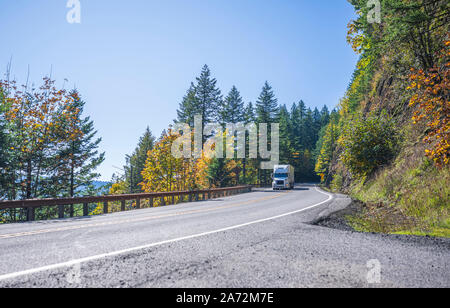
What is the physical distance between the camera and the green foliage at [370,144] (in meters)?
17.2

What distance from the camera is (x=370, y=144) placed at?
17719 mm

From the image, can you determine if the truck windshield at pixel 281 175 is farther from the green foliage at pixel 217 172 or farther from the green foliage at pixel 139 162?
the green foliage at pixel 139 162

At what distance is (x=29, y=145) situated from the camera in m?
19.0

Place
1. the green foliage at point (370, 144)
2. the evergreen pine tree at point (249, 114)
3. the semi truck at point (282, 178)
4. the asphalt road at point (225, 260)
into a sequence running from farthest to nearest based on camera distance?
1. the evergreen pine tree at point (249, 114)
2. the semi truck at point (282, 178)
3. the green foliage at point (370, 144)
4. the asphalt road at point (225, 260)

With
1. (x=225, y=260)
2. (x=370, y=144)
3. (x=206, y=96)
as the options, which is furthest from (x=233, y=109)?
(x=225, y=260)

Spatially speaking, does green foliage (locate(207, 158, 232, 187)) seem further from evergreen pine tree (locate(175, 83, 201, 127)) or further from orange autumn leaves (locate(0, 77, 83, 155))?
orange autumn leaves (locate(0, 77, 83, 155))

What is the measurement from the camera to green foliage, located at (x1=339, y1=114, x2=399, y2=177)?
17.2 meters

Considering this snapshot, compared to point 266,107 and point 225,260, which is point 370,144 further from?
point 266,107

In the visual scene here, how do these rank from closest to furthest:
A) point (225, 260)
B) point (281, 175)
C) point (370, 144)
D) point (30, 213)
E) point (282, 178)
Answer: point (225, 260)
point (30, 213)
point (370, 144)
point (282, 178)
point (281, 175)

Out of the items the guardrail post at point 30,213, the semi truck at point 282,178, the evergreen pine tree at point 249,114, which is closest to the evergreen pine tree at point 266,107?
the evergreen pine tree at point 249,114

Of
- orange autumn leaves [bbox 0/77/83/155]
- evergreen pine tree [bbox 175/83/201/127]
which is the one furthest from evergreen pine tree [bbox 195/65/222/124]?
orange autumn leaves [bbox 0/77/83/155]
